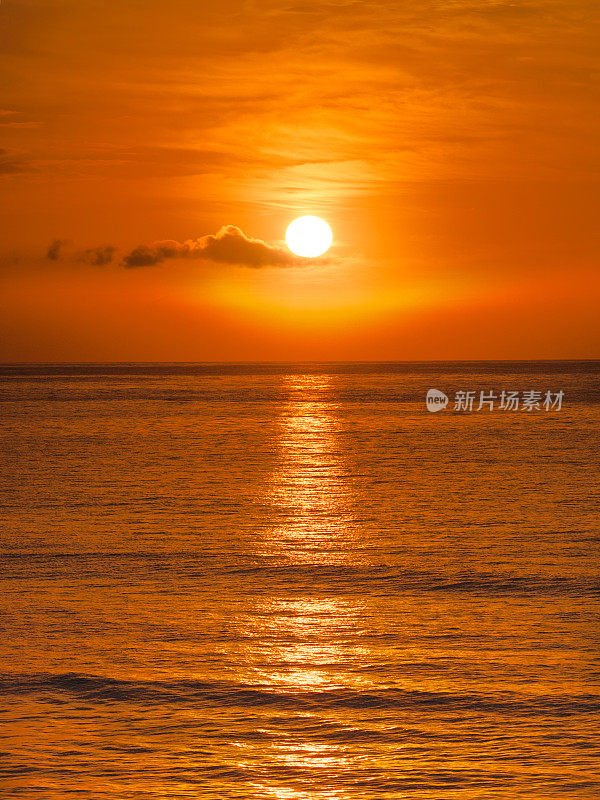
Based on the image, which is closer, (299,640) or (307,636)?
(299,640)

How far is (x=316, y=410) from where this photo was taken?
90.6 m

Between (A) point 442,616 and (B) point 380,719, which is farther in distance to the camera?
(A) point 442,616

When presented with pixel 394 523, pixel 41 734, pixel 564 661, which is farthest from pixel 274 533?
pixel 41 734

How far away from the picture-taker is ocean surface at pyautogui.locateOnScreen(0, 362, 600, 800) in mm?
8992

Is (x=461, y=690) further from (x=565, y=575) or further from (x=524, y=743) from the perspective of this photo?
(x=565, y=575)

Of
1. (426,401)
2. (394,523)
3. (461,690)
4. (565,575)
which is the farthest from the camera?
(426,401)

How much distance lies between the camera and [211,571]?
18000 millimetres

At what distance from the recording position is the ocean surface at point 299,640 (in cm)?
899

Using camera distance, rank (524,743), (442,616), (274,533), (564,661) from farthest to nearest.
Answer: (274,533), (442,616), (564,661), (524,743)

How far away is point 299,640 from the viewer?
43.0ft

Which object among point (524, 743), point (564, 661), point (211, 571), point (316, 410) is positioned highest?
point (316, 410)

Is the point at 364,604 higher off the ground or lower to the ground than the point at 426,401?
lower

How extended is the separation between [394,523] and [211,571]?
24.3ft

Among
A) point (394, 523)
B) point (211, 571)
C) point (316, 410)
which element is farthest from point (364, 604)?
point (316, 410)
